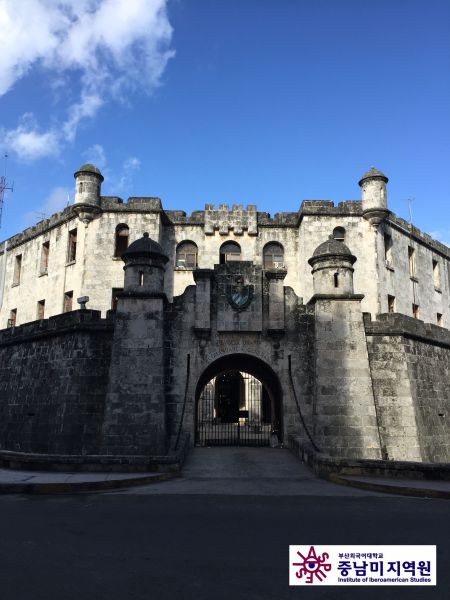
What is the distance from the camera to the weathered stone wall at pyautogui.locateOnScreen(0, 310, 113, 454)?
54.4 ft

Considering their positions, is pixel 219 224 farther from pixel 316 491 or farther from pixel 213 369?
pixel 316 491

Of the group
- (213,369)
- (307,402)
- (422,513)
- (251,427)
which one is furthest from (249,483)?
(251,427)

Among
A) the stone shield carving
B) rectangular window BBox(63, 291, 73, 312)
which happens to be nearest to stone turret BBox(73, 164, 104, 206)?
rectangular window BBox(63, 291, 73, 312)

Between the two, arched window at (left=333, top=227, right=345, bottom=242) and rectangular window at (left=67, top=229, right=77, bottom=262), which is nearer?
arched window at (left=333, top=227, right=345, bottom=242)

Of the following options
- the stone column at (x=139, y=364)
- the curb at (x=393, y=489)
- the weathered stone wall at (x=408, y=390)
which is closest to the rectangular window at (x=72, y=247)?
the stone column at (x=139, y=364)

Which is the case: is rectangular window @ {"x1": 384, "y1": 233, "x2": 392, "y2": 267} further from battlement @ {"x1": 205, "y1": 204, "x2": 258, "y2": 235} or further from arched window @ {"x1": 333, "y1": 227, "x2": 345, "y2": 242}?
battlement @ {"x1": 205, "y1": 204, "x2": 258, "y2": 235}

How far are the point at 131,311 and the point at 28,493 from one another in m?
7.21

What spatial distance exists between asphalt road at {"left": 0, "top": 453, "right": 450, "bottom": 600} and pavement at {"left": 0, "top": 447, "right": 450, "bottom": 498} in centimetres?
47

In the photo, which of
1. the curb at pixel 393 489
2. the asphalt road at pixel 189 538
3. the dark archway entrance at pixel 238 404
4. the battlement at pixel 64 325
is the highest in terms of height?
the battlement at pixel 64 325

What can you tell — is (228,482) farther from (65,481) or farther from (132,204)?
(132,204)

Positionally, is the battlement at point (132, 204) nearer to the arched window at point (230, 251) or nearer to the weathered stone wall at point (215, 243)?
the weathered stone wall at point (215, 243)

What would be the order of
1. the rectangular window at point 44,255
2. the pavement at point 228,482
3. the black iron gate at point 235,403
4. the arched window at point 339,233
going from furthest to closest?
the rectangular window at point 44,255
the arched window at point 339,233
the black iron gate at point 235,403
the pavement at point 228,482

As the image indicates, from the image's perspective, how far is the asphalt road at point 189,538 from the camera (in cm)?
495

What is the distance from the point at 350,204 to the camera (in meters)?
28.9
